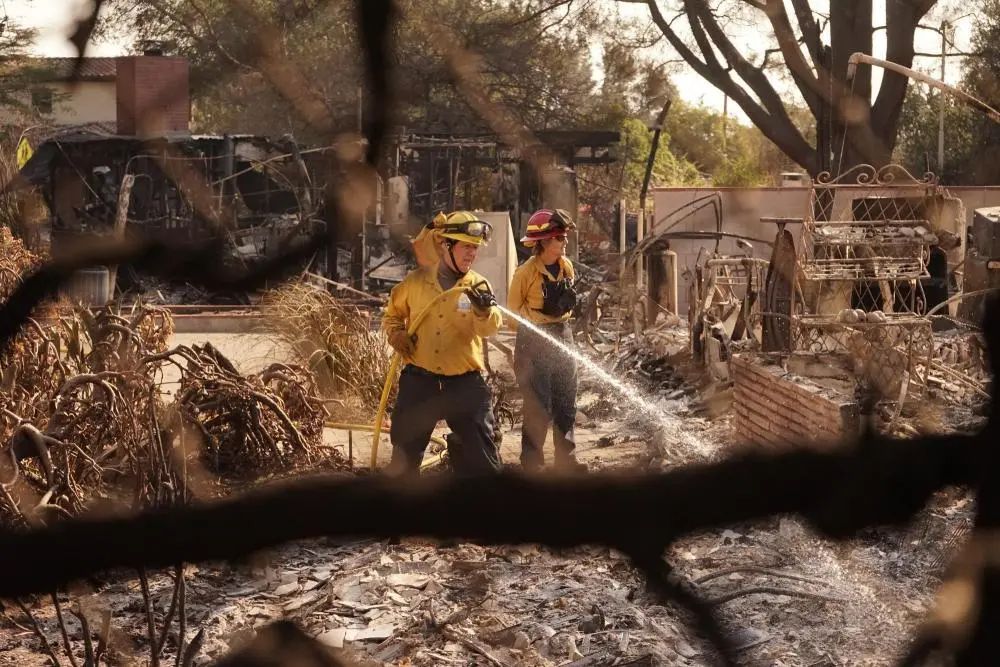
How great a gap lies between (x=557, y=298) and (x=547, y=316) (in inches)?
3.7

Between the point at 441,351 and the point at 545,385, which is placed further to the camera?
the point at 545,385

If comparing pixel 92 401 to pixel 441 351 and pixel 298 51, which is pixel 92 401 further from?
pixel 298 51

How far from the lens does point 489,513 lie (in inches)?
16.2

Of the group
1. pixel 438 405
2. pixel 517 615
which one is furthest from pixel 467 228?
pixel 438 405

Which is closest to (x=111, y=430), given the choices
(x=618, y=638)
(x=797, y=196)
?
(x=618, y=638)

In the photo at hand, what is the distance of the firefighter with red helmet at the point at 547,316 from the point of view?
227 inches

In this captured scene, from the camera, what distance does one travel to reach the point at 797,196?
1328 cm

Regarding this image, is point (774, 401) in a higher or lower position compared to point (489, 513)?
lower

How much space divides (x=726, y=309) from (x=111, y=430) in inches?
183

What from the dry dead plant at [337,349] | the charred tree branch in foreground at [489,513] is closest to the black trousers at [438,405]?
the dry dead plant at [337,349]

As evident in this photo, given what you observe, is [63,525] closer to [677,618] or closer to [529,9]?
Result: [677,618]

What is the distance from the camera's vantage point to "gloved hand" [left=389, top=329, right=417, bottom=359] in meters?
4.52

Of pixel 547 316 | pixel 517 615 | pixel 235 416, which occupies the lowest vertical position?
pixel 517 615

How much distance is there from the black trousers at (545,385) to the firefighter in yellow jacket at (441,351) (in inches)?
38.1
